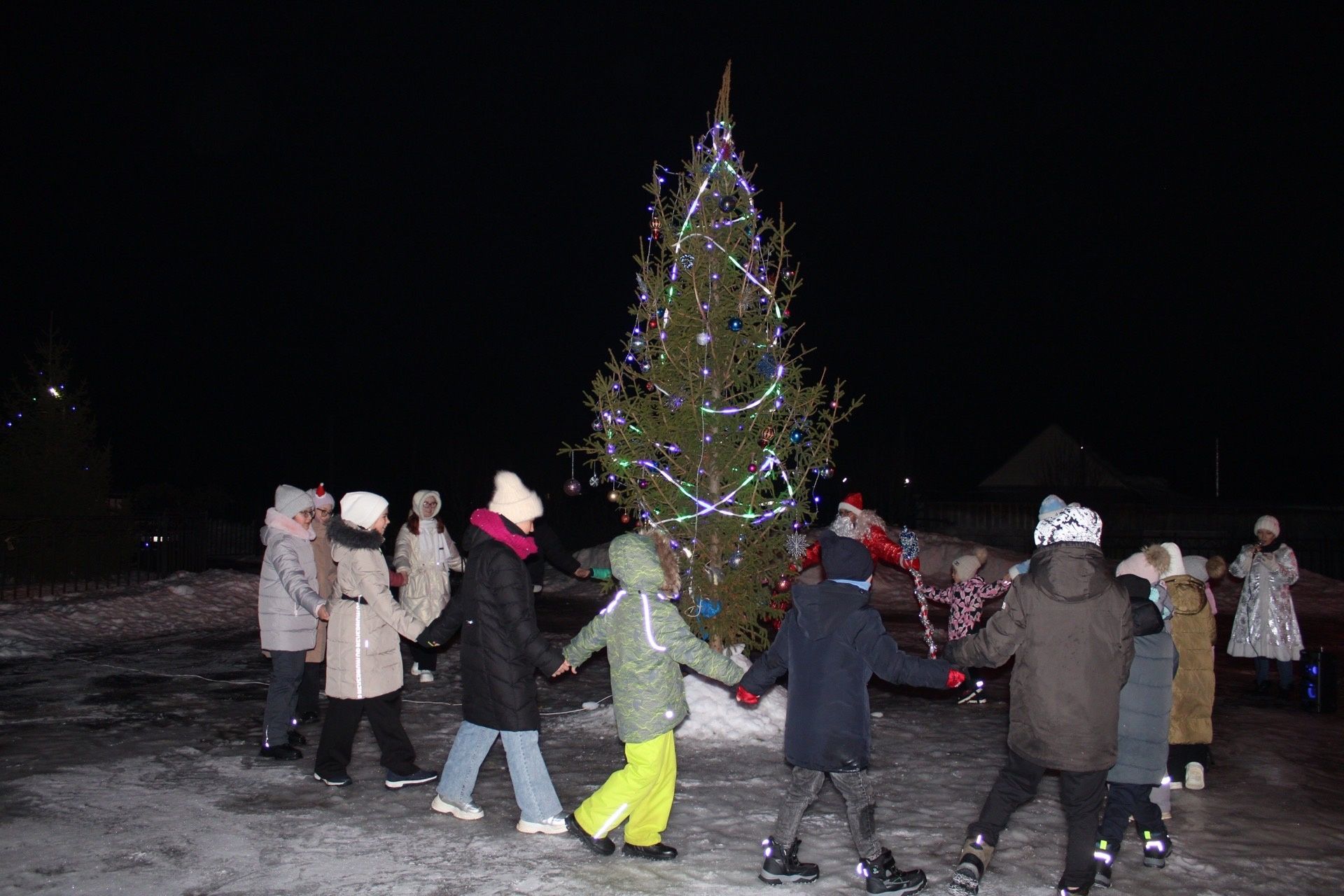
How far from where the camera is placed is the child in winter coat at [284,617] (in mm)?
7016

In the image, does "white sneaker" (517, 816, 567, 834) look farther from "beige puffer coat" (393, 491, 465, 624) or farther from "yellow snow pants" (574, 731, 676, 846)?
"beige puffer coat" (393, 491, 465, 624)

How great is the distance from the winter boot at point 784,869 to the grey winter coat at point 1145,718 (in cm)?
162

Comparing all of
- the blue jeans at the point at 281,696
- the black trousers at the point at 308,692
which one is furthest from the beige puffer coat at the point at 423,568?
the blue jeans at the point at 281,696

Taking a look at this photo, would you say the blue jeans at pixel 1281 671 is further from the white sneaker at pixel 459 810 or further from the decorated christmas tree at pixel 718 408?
the white sneaker at pixel 459 810

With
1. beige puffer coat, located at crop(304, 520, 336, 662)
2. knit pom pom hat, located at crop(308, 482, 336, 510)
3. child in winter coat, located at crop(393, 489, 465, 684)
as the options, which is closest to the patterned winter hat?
beige puffer coat, located at crop(304, 520, 336, 662)

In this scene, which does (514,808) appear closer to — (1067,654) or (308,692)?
(308,692)

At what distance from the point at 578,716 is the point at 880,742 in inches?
101

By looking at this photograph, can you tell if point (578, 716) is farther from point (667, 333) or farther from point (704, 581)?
point (667, 333)

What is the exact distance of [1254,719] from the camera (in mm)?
8898

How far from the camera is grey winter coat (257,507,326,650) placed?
6.98 m

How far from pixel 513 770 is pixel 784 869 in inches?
63.0

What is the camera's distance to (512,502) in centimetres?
582

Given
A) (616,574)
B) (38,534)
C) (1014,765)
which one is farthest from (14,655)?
(1014,765)

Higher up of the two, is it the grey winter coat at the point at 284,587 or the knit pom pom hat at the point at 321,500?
the knit pom pom hat at the point at 321,500
